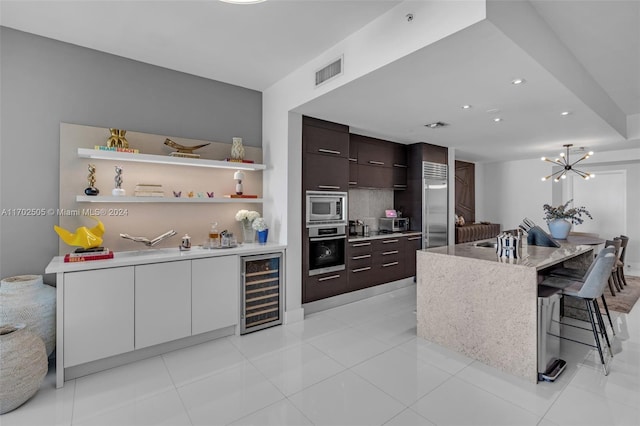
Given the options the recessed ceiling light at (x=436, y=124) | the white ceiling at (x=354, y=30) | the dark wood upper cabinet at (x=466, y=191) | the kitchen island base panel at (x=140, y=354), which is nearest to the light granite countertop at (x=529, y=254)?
the white ceiling at (x=354, y=30)

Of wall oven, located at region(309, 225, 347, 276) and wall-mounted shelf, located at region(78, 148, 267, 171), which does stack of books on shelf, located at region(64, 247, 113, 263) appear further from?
wall oven, located at region(309, 225, 347, 276)

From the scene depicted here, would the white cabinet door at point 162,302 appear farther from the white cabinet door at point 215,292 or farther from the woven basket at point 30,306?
the woven basket at point 30,306

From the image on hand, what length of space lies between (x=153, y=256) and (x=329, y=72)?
2.35 meters

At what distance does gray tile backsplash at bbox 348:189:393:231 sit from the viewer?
5051mm

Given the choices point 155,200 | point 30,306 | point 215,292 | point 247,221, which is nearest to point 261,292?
point 215,292

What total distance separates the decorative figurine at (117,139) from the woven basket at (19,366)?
5.29ft

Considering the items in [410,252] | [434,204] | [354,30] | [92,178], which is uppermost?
[354,30]

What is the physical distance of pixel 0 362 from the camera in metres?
1.94

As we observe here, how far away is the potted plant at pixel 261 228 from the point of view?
3533 millimetres

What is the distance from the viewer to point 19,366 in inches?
78.7

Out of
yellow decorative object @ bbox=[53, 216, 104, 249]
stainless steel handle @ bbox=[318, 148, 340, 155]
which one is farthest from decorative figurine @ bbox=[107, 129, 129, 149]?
stainless steel handle @ bbox=[318, 148, 340, 155]

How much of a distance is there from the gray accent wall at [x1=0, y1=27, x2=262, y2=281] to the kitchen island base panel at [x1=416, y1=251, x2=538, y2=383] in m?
2.96

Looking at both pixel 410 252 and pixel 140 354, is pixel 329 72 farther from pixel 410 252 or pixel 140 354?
pixel 410 252

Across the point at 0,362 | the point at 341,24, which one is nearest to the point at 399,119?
the point at 341,24
